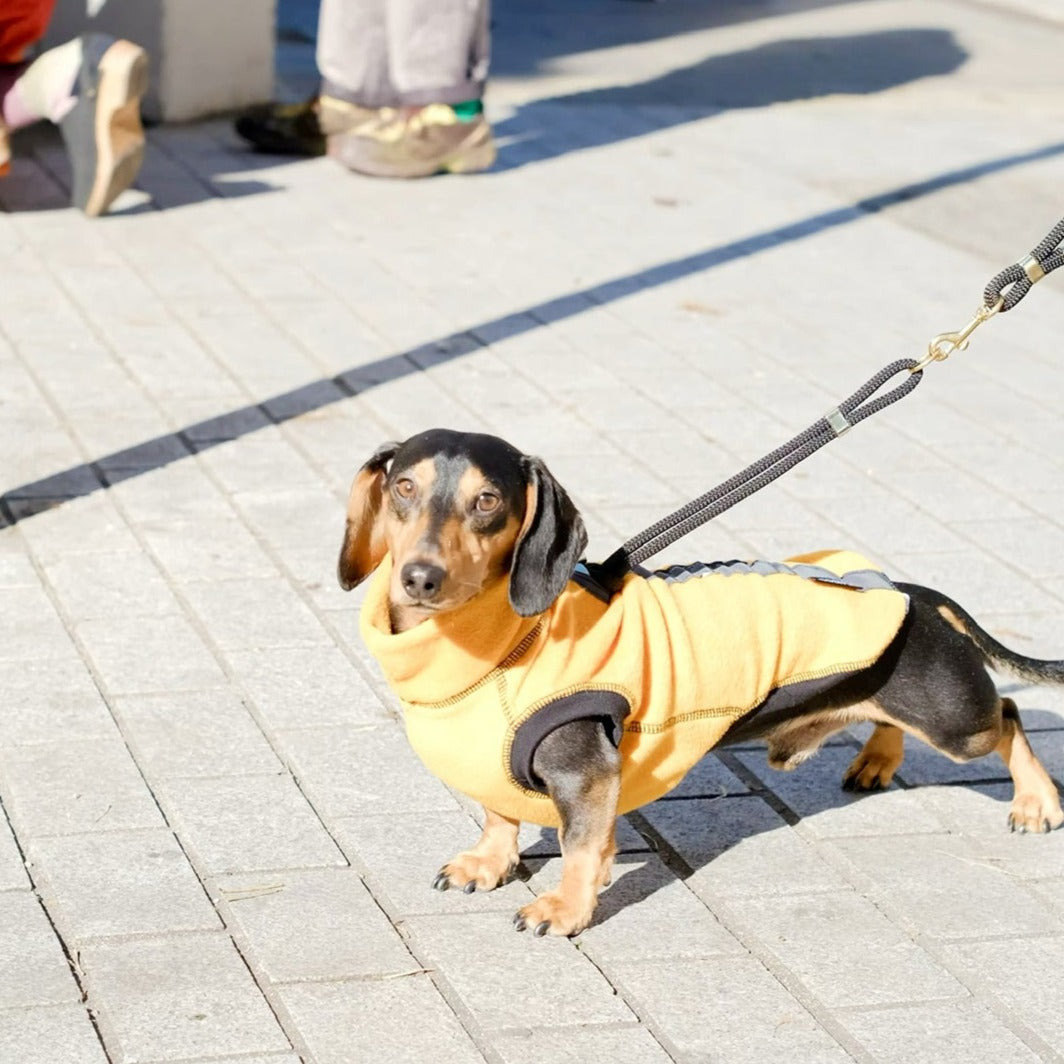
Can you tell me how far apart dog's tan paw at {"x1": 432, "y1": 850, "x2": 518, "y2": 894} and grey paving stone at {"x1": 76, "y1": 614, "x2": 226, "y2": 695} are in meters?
1.08

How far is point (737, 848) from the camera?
14.1 ft

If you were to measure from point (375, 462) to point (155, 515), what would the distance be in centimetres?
237

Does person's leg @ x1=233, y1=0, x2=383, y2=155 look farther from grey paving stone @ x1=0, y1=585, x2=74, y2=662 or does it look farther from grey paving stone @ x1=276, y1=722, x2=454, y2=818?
grey paving stone @ x1=276, y1=722, x2=454, y2=818

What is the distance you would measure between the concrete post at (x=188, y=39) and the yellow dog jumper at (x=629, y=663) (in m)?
7.58

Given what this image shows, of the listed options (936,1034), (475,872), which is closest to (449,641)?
(475,872)

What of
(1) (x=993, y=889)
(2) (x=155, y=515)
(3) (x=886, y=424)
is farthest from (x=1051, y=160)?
(1) (x=993, y=889)

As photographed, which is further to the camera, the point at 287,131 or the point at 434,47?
the point at 287,131

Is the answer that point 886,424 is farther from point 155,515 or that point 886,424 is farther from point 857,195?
point 857,195

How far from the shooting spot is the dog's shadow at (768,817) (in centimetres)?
416

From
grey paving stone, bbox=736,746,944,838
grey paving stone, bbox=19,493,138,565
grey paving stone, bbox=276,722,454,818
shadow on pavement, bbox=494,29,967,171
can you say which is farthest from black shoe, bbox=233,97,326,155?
grey paving stone, bbox=736,746,944,838

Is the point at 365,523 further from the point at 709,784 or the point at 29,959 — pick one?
the point at 709,784

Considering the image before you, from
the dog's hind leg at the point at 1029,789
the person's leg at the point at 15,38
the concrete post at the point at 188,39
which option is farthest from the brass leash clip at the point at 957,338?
the concrete post at the point at 188,39

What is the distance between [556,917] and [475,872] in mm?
246

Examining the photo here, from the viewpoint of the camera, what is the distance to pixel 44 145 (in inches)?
403
